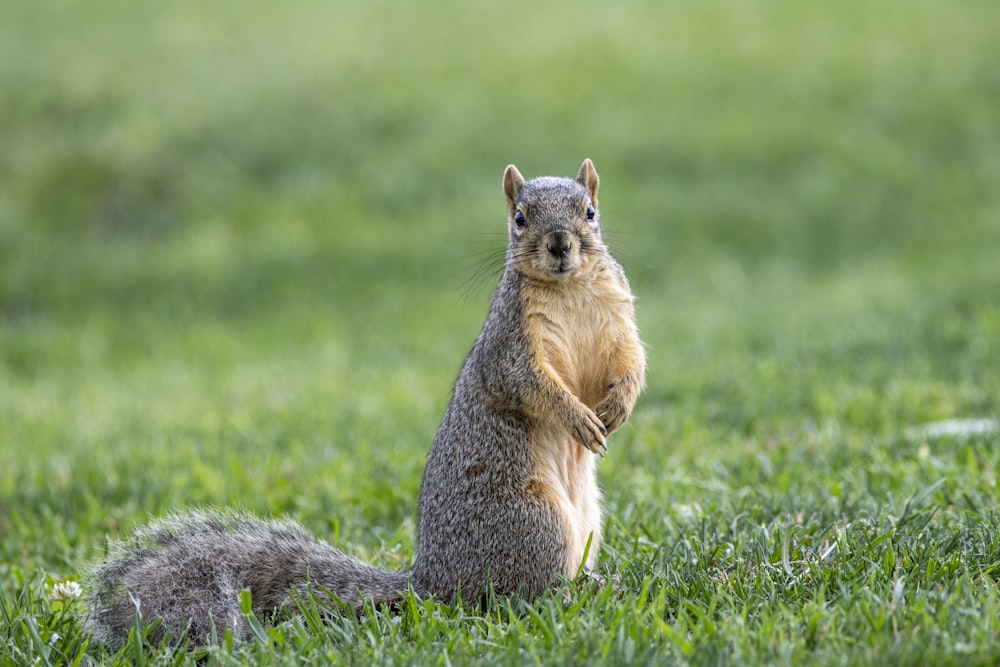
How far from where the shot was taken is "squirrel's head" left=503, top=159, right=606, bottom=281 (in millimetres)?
3336

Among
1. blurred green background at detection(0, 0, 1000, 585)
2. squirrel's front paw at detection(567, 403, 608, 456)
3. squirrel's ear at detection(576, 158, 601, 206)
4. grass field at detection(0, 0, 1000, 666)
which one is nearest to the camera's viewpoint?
grass field at detection(0, 0, 1000, 666)

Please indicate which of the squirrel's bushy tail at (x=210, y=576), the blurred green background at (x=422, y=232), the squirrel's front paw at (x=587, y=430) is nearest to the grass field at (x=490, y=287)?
the blurred green background at (x=422, y=232)

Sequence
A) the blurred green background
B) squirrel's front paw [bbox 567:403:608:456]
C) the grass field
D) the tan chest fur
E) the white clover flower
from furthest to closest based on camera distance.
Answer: the blurred green background < the white clover flower < the tan chest fur < squirrel's front paw [bbox 567:403:608:456] < the grass field

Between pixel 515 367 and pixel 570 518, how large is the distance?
18.4 inches

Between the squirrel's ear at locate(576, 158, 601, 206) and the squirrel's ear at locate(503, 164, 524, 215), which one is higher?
the squirrel's ear at locate(576, 158, 601, 206)

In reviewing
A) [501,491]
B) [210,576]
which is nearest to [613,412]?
[501,491]

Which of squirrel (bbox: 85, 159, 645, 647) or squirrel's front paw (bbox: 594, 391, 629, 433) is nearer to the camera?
squirrel (bbox: 85, 159, 645, 647)

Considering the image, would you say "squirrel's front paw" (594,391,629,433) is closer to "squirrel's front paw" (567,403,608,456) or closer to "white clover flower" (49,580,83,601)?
"squirrel's front paw" (567,403,608,456)

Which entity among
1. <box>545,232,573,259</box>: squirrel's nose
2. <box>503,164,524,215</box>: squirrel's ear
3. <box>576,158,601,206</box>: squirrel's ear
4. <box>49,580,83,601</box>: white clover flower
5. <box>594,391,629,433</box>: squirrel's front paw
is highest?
<box>576,158,601,206</box>: squirrel's ear

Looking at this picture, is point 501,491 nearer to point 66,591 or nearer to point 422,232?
point 66,591

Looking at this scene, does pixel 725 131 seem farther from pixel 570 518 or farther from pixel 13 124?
pixel 570 518

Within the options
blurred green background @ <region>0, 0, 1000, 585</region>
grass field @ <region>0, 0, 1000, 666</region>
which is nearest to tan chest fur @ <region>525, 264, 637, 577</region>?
grass field @ <region>0, 0, 1000, 666</region>

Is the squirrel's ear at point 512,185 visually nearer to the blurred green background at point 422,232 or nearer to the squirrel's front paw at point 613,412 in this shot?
the squirrel's front paw at point 613,412

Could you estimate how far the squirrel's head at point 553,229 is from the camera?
131 inches
